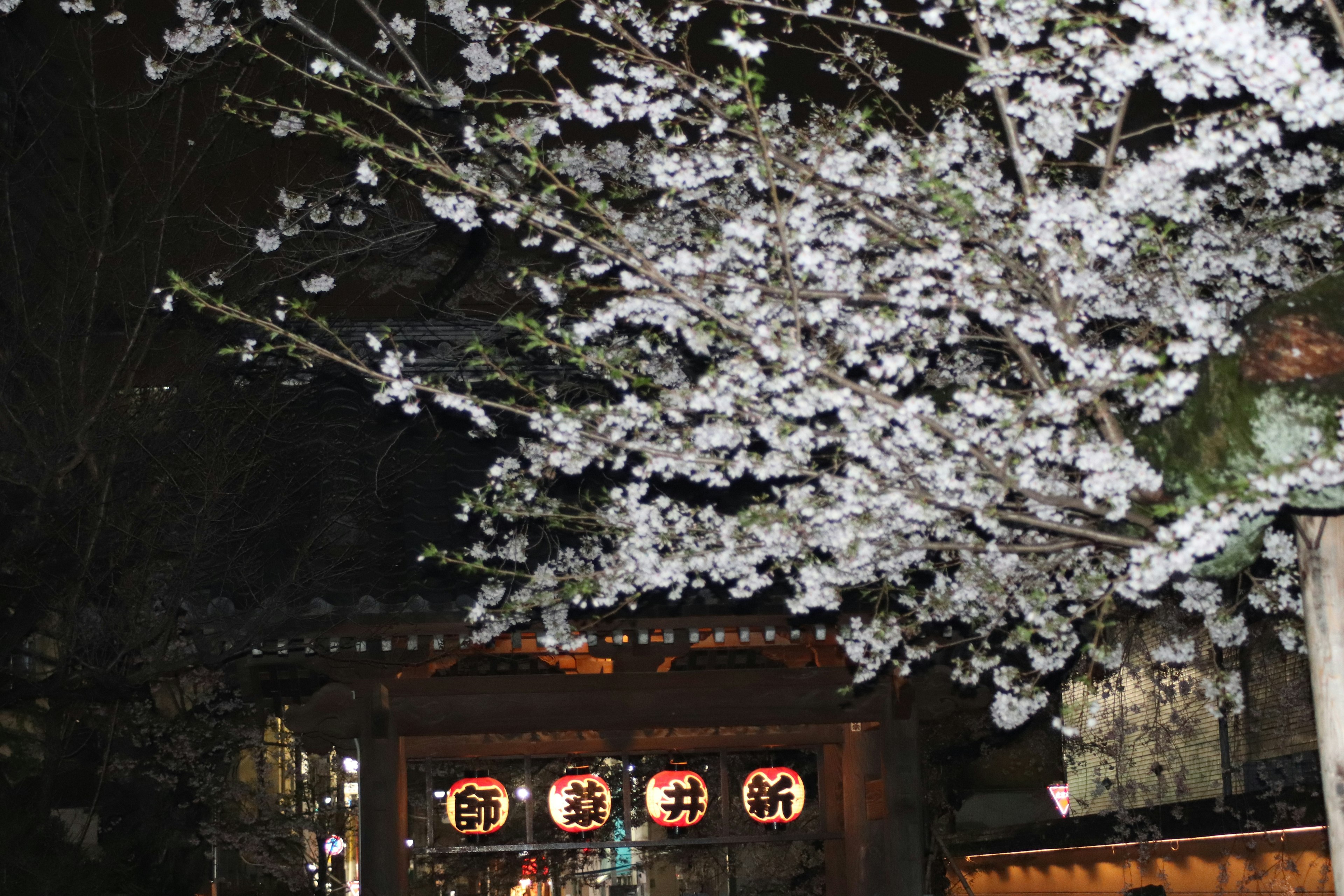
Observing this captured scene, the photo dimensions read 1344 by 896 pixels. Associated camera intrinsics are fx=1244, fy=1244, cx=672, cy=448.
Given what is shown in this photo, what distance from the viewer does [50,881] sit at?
8.95m

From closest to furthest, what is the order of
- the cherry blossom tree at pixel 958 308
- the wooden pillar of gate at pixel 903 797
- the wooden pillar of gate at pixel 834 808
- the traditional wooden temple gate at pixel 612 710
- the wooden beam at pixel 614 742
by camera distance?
the cherry blossom tree at pixel 958 308, the traditional wooden temple gate at pixel 612 710, the wooden pillar of gate at pixel 903 797, the wooden beam at pixel 614 742, the wooden pillar of gate at pixel 834 808

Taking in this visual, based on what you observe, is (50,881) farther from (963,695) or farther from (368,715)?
(963,695)

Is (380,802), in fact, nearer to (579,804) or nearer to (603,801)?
(579,804)

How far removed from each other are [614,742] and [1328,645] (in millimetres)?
7350

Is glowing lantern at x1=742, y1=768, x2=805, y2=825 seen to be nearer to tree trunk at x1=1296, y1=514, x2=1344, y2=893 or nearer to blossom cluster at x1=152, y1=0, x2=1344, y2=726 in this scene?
blossom cluster at x1=152, y1=0, x2=1344, y2=726

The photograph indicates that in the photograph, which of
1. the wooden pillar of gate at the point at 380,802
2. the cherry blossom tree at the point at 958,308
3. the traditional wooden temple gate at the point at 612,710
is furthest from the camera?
the wooden pillar of gate at the point at 380,802

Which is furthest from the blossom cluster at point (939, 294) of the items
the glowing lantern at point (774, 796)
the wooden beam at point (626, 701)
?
the glowing lantern at point (774, 796)

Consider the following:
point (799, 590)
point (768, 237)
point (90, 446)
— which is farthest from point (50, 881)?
point (768, 237)

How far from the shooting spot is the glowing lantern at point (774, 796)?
35.8ft

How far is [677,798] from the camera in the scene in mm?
11016

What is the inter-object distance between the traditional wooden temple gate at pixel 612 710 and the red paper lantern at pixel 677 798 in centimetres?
44

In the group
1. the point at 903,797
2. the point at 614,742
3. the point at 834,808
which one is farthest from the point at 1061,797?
the point at 614,742

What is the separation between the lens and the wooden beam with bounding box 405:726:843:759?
34.7ft

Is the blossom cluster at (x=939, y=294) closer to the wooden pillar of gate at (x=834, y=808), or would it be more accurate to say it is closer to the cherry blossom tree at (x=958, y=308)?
the cherry blossom tree at (x=958, y=308)
